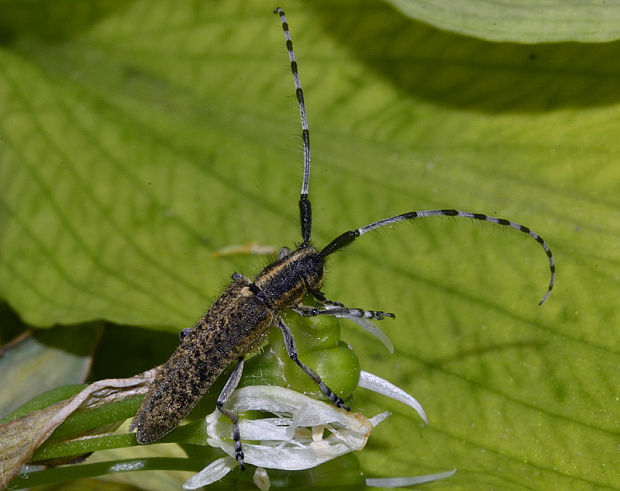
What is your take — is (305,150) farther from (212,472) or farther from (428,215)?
(212,472)

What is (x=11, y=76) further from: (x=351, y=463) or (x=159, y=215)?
(x=351, y=463)

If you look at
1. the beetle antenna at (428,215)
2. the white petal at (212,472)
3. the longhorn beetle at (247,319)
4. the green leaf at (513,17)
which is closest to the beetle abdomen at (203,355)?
the longhorn beetle at (247,319)

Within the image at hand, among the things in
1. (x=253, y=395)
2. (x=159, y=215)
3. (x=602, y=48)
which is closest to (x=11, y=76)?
(x=159, y=215)

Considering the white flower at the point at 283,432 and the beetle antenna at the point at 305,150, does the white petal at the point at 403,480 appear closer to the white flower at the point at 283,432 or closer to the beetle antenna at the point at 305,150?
the white flower at the point at 283,432

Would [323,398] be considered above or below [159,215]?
below

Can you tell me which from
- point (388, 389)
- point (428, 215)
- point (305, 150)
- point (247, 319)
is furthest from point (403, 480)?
point (305, 150)

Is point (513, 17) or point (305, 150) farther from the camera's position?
point (305, 150)
